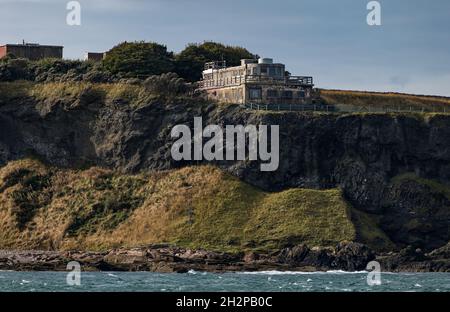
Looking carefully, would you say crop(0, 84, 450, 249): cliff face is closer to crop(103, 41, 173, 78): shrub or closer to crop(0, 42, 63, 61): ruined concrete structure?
crop(103, 41, 173, 78): shrub

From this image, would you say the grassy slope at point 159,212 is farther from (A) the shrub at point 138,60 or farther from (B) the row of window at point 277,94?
(A) the shrub at point 138,60

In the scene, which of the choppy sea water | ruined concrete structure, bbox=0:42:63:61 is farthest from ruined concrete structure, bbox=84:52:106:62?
the choppy sea water

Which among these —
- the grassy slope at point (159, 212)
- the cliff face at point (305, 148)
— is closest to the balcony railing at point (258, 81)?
the cliff face at point (305, 148)

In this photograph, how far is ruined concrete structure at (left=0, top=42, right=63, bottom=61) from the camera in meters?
168

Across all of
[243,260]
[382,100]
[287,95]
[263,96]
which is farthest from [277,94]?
[243,260]

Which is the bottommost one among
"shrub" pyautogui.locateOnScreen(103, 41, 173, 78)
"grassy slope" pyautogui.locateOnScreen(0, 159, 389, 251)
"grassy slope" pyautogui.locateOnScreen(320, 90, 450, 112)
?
"grassy slope" pyautogui.locateOnScreen(0, 159, 389, 251)

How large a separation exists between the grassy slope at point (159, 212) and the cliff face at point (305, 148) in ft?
7.07

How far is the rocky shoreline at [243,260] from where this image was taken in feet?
417

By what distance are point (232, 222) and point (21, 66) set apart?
3585 cm

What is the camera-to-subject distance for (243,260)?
424ft

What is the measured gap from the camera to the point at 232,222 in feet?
445

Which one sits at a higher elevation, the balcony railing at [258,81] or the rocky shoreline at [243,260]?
the balcony railing at [258,81]

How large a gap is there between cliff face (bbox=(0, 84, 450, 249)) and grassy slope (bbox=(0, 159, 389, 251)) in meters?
2.15
